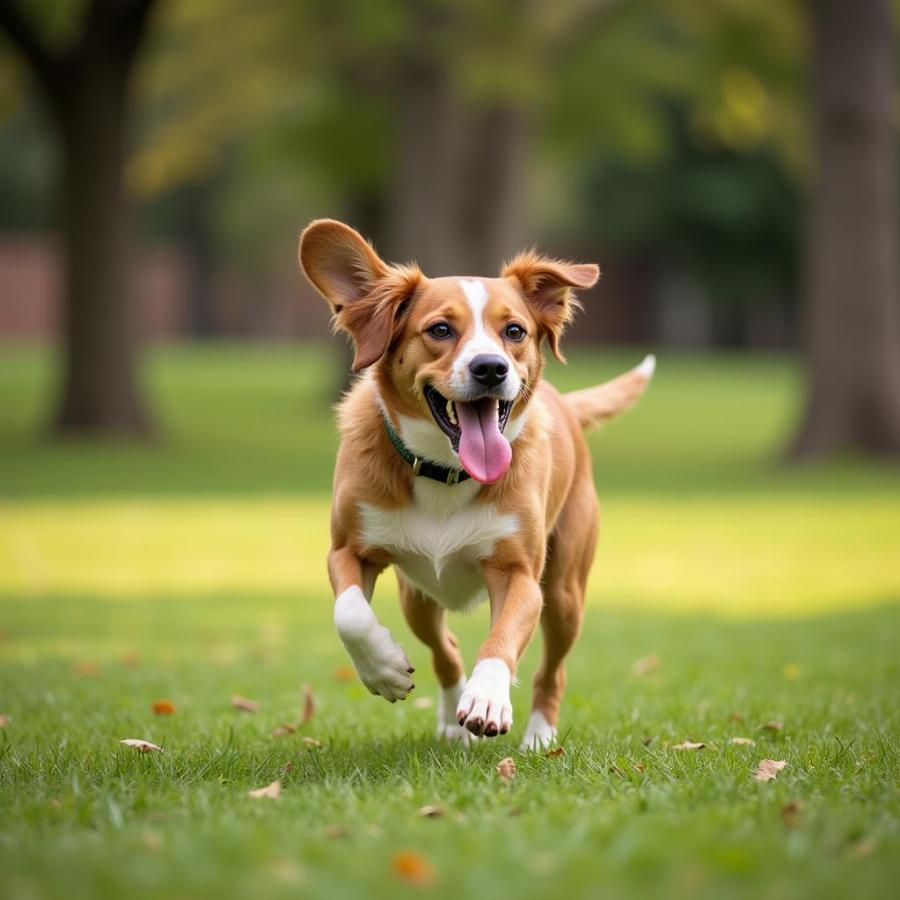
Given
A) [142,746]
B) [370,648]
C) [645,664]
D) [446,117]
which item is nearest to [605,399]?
[645,664]

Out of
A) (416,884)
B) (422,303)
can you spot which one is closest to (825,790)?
(416,884)

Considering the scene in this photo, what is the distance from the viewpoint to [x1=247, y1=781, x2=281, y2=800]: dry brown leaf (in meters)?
4.57

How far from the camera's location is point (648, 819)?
413 centimetres

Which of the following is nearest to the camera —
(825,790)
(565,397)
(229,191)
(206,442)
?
(825,790)

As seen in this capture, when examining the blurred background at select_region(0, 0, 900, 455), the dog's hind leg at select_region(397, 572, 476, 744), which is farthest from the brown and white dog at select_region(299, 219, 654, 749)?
the blurred background at select_region(0, 0, 900, 455)

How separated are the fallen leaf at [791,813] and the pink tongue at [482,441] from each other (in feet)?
5.59

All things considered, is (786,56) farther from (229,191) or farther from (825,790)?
(229,191)

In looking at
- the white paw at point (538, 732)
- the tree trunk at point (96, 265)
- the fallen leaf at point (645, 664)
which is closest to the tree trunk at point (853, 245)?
the tree trunk at point (96, 265)

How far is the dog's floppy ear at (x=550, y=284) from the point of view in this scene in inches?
236

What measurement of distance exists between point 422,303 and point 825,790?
2.47 m

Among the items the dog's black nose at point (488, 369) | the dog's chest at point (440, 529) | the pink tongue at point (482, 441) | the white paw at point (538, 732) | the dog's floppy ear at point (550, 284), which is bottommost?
the white paw at point (538, 732)

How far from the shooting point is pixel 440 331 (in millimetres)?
5621

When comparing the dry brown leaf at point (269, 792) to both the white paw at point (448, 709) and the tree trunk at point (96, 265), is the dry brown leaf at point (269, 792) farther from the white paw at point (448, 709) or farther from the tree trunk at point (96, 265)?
the tree trunk at point (96, 265)

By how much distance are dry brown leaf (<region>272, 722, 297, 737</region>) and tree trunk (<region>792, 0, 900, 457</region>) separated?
51.7 feet
